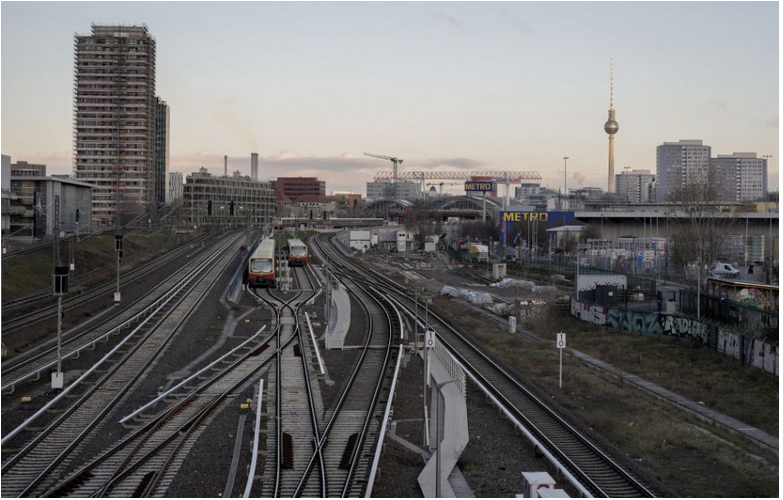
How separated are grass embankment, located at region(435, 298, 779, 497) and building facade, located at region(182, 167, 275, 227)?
418 feet

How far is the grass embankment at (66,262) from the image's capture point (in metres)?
42.6

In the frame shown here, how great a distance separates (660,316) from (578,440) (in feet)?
57.8

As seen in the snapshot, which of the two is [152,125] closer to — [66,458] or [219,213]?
[219,213]

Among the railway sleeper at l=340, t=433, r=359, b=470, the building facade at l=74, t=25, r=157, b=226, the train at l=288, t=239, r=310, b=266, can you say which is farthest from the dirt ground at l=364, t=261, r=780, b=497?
the building facade at l=74, t=25, r=157, b=226

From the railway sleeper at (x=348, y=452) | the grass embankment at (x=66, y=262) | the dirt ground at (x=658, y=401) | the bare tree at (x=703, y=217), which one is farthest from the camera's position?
the grass embankment at (x=66, y=262)

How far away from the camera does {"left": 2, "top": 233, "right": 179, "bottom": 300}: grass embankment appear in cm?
4259

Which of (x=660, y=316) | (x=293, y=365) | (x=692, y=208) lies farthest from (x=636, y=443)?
(x=692, y=208)

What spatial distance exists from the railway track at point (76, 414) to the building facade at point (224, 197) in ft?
415

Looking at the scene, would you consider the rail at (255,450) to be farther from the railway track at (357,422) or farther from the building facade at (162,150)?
the building facade at (162,150)

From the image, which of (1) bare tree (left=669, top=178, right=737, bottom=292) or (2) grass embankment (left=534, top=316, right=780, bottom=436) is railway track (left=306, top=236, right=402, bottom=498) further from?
(1) bare tree (left=669, top=178, right=737, bottom=292)

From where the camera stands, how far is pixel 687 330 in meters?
30.3

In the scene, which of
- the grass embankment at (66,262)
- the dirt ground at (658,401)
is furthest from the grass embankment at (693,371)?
the grass embankment at (66,262)

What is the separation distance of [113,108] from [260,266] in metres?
99.0

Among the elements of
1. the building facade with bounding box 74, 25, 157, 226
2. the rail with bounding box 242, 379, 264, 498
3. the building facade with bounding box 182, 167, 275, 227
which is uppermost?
the building facade with bounding box 74, 25, 157, 226
